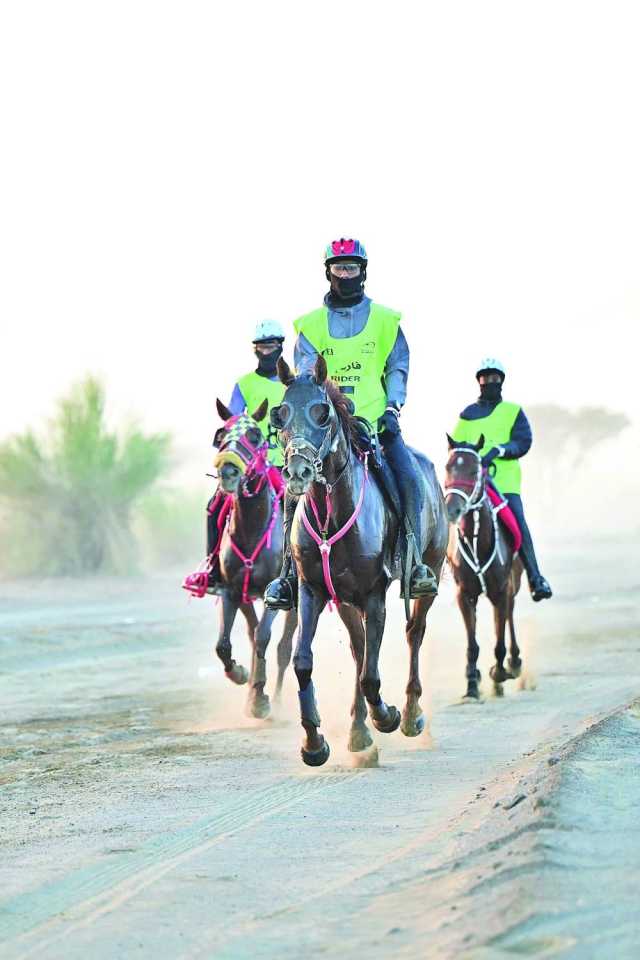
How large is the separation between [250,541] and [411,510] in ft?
11.5

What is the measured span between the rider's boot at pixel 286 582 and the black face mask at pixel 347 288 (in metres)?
1.48

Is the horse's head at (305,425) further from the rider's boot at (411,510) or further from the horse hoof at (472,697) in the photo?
the horse hoof at (472,697)

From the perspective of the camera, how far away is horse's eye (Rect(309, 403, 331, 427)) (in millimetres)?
8531

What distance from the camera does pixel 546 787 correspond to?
23.7 ft

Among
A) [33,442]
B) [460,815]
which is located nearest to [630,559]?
[33,442]

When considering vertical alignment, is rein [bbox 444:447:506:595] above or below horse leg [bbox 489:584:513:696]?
above

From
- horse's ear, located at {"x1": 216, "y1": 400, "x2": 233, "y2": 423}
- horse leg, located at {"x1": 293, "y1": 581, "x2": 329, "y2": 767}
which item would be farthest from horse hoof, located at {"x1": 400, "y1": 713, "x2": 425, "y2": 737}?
horse's ear, located at {"x1": 216, "y1": 400, "x2": 233, "y2": 423}

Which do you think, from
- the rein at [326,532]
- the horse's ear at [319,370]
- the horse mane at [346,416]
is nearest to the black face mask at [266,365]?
the horse mane at [346,416]

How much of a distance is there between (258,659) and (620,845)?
22.7 ft

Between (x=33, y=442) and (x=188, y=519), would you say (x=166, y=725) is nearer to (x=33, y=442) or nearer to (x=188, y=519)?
(x=33, y=442)

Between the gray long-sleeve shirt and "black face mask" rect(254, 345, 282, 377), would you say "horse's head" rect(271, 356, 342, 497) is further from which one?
"black face mask" rect(254, 345, 282, 377)

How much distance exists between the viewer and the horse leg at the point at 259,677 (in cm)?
1275

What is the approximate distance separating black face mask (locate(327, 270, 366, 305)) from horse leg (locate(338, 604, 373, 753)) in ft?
7.02

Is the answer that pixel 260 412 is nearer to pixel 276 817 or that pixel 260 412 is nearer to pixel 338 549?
pixel 338 549
